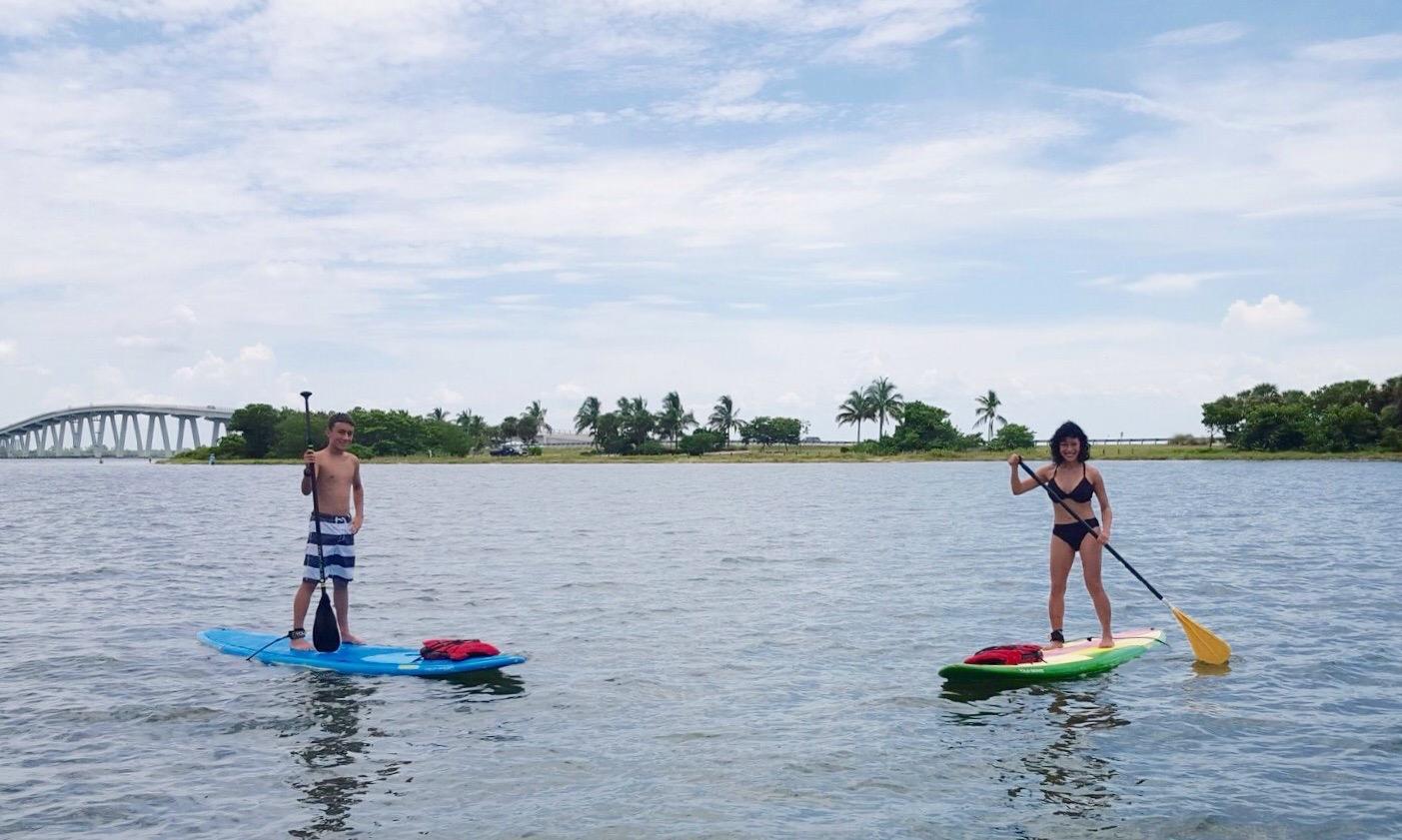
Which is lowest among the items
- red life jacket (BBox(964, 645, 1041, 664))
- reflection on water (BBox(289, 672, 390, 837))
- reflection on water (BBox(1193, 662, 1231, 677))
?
reflection on water (BBox(1193, 662, 1231, 677))

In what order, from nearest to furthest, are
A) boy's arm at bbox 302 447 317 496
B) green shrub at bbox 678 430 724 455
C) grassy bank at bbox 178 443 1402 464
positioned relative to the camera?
1. boy's arm at bbox 302 447 317 496
2. grassy bank at bbox 178 443 1402 464
3. green shrub at bbox 678 430 724 455

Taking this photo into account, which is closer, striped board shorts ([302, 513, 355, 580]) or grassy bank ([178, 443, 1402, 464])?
striped board shorts ([302, 513, 355, 580])

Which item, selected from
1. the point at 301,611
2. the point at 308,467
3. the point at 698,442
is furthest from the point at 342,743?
the point at 698,442

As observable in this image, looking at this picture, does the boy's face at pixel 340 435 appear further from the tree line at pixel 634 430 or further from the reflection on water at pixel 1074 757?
the tree line at pixel 634 430

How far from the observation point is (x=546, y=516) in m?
44.8

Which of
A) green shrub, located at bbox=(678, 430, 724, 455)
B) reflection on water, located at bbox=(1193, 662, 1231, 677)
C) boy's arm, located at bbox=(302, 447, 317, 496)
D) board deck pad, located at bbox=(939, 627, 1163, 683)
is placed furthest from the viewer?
green shrub, located at bbox=(678, 430, 724, 455)

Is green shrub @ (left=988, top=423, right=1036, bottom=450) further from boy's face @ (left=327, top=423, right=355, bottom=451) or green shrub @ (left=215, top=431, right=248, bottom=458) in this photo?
boy's face @ (left=327, top=423, right=355, bottom=451)

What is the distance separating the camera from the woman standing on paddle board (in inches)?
475

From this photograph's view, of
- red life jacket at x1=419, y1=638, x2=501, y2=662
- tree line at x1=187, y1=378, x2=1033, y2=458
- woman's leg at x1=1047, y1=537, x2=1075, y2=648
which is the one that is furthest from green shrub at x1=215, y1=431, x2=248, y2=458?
woman's leg at x1=1047, y1=537, x2=1075, y2=648

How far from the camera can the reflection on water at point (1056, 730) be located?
8648 millimetres

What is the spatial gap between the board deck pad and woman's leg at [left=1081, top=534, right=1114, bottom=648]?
170mm

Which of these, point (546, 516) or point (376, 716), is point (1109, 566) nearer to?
point (376, 716)

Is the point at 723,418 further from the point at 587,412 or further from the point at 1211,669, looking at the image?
the point at 1211,669

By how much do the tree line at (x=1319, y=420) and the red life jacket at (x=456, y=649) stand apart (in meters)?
134
